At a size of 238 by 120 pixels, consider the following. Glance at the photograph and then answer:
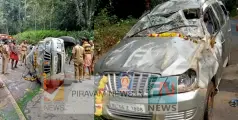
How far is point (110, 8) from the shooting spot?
1464 centimetres

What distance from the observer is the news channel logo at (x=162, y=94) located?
3260 mm

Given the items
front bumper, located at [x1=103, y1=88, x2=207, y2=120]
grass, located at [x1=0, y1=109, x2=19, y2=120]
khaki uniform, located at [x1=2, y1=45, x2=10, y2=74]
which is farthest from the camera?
khaki uniform, located at [x1=2, y1=45, x2=10, y2=74]

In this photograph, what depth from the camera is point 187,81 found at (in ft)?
11.2

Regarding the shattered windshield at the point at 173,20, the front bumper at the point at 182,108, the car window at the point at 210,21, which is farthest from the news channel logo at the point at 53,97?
the car window at the point at 210,21

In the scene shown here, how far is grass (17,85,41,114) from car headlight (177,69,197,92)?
3.63 m

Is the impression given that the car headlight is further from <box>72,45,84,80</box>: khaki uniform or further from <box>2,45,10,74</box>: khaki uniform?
<box>2,45,10,74</box>: khaki uniform

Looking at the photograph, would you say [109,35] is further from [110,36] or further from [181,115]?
[181,115]

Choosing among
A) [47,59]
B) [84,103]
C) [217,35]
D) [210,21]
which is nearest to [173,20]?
[210,21]

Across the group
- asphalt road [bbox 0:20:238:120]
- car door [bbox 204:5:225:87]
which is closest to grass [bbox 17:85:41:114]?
asphalt road [bbox 0:20:238:120]

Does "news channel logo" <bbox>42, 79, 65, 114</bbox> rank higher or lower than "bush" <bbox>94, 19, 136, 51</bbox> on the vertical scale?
lower

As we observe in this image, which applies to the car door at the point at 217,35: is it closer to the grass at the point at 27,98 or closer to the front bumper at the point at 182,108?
the front bumper at the point at 182,108

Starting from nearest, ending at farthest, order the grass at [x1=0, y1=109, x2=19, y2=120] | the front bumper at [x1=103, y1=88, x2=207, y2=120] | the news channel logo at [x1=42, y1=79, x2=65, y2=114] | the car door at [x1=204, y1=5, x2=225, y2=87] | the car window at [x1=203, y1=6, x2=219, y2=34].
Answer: the front bumper at [x1=103, y1=88, x2=207, y2=120]
the car door at [x1=204, y1=5, x2=225, y2=87]
the car window at [x1=203, y1=6, x2=219, y2=34]
the grass at [x1=0, y1=109, x2=19, y2=120]
the news channel logo at [x1=42, y1=79, x2=65, y2=114]

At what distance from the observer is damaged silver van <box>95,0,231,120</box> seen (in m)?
3.31

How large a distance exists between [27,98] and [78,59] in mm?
1955
